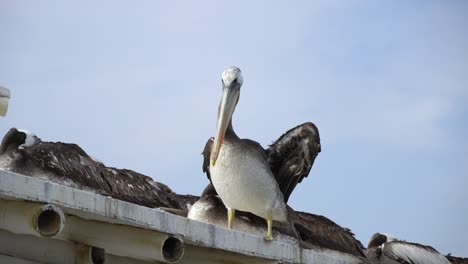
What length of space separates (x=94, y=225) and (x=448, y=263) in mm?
8876

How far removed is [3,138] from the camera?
12.6 metres

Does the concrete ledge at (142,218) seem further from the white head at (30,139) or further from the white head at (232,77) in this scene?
the white head at (30,139)

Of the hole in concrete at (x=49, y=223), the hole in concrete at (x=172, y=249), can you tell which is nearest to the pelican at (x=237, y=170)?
the hole in concrete at (x=172, y=249)

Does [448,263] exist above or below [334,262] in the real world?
above

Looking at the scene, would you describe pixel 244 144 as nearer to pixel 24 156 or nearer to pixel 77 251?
pixel 77 251

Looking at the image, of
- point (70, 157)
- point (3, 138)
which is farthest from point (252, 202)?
point (3, 138)

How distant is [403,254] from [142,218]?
8.48 metres

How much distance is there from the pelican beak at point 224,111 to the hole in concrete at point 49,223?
3.28 metres

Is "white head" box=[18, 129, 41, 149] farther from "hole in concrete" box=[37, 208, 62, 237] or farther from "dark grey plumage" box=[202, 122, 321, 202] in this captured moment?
"hole in concrete" box=[37, 208, 62, 237]

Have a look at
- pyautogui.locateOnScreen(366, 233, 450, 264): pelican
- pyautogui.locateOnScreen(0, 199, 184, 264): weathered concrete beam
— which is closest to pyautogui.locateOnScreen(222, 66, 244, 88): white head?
pyautogui.locateOnScreen(0, 199, 184, 264): weathered concrete beam

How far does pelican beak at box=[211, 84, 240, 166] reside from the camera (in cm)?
796

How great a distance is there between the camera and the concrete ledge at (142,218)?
456 centimetres

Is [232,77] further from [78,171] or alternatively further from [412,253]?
[412,253]

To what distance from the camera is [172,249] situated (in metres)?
5.46
